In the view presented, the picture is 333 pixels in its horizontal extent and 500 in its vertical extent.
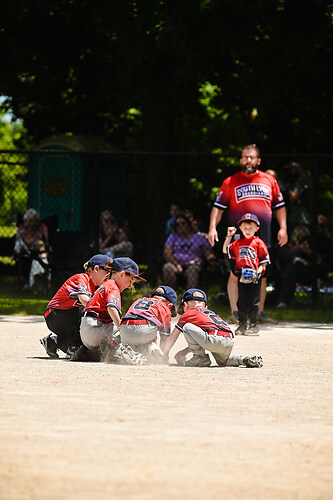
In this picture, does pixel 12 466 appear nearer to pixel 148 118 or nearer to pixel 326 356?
pixel 326 356

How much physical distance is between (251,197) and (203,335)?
4.00 m

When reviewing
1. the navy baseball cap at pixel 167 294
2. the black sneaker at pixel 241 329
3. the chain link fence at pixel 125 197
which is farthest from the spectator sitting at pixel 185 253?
the navy baseball cap at pixel 167 294

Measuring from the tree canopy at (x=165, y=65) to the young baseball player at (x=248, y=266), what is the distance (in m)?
5.24

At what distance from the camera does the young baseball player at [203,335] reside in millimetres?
8383

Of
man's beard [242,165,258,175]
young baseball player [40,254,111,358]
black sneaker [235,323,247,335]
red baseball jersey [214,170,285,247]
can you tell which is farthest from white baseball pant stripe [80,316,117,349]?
man's beard [242,165,258,175]

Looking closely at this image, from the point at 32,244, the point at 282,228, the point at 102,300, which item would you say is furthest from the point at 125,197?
the point at 102,300

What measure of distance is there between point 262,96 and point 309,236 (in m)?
4.10

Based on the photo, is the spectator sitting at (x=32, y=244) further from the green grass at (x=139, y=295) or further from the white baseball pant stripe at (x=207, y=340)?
the white baseball pant stripe at (x=207, y=340)

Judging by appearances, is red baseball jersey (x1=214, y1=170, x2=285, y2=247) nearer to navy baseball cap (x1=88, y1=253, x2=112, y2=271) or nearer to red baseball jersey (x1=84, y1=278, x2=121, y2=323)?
navy baseball cap (x1=88, y1=253, x2=112, y2=271)

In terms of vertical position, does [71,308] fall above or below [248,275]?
below

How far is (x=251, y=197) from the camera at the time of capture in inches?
476

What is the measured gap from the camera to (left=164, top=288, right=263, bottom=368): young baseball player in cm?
838

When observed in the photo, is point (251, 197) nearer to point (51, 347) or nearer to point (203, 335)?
point (51, 347)

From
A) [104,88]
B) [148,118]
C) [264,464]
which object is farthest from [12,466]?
[104,88]
